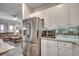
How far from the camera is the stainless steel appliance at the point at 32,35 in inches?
79.1

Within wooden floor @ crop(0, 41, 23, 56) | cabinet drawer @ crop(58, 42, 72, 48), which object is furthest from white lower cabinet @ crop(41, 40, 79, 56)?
wooden floor @ crop(0, 41, 23, 56)

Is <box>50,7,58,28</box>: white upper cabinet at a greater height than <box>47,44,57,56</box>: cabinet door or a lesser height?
greater

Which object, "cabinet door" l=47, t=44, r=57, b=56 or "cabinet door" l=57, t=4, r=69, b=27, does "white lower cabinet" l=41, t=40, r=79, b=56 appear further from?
"cabinet door" l=57, t=4, r=69, b=27

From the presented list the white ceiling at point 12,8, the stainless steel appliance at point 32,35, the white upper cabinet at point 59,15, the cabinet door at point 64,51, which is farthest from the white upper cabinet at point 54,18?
the white ceiling at point 12,8

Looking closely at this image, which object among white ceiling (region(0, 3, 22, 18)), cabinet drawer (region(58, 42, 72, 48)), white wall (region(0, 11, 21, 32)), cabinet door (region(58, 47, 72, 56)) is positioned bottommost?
cabinet door (region(58, 47, 72, 56))

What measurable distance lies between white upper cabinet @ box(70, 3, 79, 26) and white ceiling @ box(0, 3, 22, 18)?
98 centimetres

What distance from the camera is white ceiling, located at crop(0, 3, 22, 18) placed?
1972mm

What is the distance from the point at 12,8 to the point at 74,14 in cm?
119

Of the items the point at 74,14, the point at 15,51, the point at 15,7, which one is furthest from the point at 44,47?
the point at 15,7

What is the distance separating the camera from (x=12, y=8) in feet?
6.49

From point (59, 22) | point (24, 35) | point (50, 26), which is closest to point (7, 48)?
point (24, 35)

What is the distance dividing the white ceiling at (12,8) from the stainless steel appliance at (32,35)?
0.19m

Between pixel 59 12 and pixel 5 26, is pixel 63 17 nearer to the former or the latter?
pixel 59 12

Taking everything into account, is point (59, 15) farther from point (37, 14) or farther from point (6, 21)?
point (6, 21)
